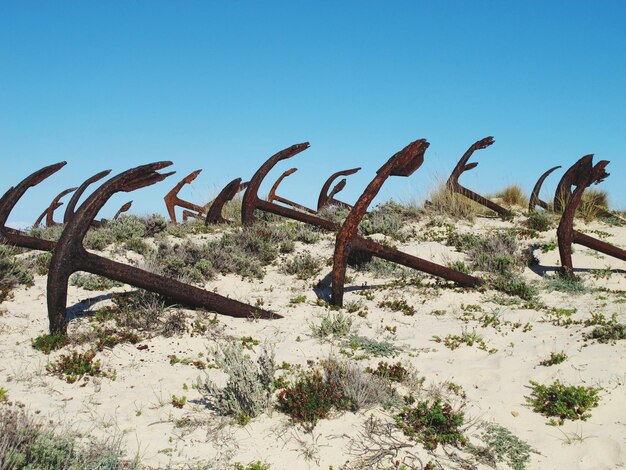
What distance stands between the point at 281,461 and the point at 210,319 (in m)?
2.54

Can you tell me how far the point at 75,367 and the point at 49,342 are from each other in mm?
644

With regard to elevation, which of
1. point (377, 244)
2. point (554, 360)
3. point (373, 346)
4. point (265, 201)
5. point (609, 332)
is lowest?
point (373, 346)

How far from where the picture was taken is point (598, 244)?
7152mm

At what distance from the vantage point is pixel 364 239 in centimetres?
602

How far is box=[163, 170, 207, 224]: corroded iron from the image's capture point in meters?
11.9

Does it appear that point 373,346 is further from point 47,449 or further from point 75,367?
point 47,449

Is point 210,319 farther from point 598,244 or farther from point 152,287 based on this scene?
point 598,244

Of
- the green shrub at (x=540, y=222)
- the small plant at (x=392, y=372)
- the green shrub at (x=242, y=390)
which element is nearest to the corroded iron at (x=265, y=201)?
the green shrub at (x=540, y=222)

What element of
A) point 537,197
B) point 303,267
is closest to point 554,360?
point 303,267

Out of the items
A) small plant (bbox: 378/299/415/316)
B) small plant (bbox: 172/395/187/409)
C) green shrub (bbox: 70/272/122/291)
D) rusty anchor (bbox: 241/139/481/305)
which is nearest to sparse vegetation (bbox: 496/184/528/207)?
rusty anchor (bbox: 241/139/481/305)

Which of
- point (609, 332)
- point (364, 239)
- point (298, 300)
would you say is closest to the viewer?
point (609, 332)

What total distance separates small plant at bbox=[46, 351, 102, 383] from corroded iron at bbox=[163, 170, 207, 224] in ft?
25.6

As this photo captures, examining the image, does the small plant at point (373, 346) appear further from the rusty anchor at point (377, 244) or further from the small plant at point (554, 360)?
the small plant at point (554, 360)

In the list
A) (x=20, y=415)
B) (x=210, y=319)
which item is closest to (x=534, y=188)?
(x=210, y=319)
